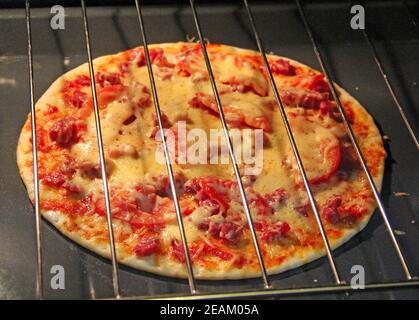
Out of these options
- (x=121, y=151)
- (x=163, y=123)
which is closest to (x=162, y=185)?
(x=121, y=151)

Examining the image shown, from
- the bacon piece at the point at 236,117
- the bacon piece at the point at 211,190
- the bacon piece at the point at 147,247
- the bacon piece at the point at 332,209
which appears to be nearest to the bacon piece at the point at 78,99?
the bacon piece at the point at 236,117

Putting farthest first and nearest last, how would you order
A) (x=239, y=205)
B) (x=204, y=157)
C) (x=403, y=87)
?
(x=403, y=87)
(x=204, y=157)
(x=239, y=205)

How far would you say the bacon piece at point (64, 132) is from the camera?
234cm

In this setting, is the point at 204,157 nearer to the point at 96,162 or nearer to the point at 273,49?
the point at 96,162

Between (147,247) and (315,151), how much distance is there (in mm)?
769

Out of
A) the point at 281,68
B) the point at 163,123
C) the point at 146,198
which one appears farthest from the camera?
the point at 281,68

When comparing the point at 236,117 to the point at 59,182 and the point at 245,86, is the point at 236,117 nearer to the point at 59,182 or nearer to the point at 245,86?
the point at 245,86

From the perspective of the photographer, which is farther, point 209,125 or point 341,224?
point 209,125

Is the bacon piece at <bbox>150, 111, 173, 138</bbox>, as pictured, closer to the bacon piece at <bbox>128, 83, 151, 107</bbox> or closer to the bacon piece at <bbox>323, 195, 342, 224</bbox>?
the bacon piece at <bbox>128, 83, 151, 107</bbox>

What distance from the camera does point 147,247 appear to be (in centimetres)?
203

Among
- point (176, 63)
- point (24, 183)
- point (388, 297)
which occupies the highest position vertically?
point (176, 63)

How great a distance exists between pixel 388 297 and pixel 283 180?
0.56m

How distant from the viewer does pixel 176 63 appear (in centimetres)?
273

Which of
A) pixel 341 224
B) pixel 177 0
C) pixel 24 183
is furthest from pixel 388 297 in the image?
pixel 177 0
